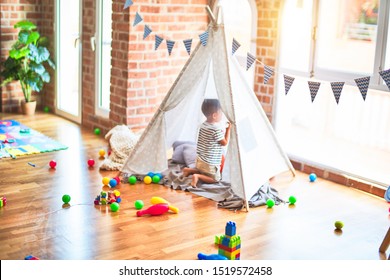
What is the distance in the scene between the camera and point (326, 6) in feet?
16.6

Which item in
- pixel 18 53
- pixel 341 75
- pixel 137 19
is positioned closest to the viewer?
pixel 341 75

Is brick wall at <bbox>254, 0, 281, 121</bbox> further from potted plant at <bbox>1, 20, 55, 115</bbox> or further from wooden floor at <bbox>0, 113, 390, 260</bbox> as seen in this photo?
potted plant at <bbox>1, 20, 55, 115</bbox>

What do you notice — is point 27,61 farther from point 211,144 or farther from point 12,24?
point 211,144

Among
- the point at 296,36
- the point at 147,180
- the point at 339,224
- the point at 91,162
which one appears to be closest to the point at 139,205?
the point at 147,180

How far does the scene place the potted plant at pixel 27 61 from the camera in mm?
6664

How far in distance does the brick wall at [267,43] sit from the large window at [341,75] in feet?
0.22

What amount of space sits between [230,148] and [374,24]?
1.51 metres

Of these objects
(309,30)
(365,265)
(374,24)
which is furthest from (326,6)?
(365,265)

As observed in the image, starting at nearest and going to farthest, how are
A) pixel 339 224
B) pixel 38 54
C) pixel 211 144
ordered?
pixel 339 224 → pixel 211 144 → pixel 38 54

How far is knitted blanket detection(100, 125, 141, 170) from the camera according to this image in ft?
16.5

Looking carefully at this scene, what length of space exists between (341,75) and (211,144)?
1.19m

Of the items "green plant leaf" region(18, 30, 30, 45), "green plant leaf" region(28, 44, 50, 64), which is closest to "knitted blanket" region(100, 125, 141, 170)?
"green plant leaf" region(28, 44, 50, 64)

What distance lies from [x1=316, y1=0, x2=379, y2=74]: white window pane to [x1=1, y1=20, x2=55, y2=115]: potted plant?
3.23 m

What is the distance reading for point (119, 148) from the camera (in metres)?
5.12
